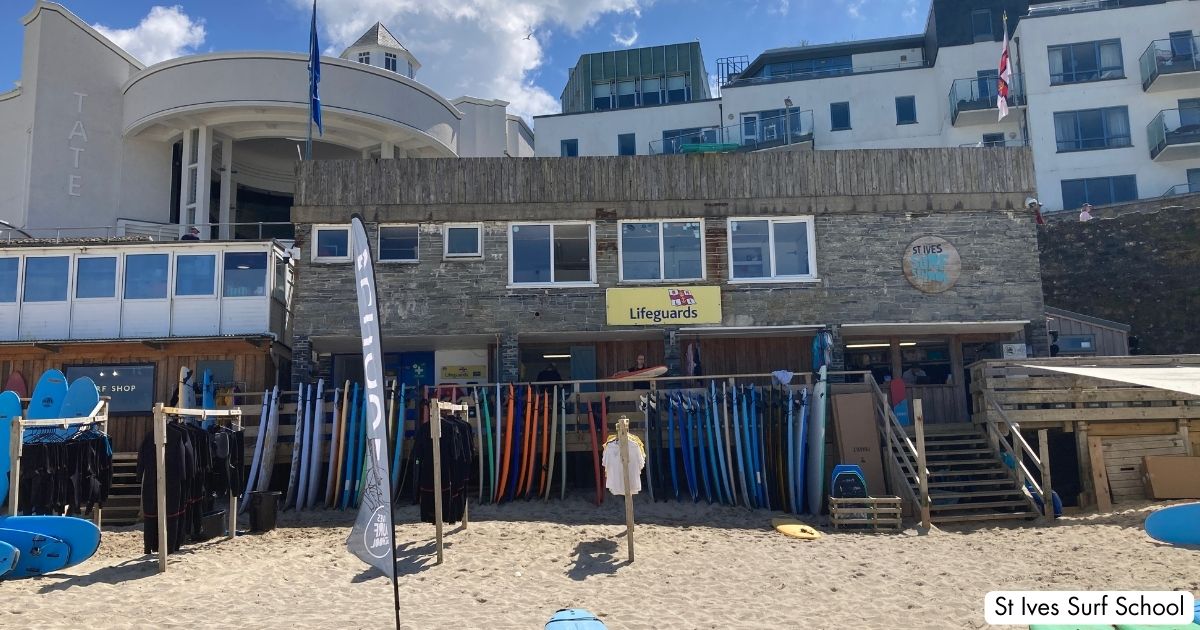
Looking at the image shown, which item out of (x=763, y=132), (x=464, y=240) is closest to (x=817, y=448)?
(x=464, y=240)

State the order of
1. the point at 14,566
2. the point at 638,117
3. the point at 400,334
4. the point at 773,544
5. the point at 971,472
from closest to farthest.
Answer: the point at 14,566 → the point at 773,544 → the point at 971,472 → the point at 400,334 → the point at 638,117

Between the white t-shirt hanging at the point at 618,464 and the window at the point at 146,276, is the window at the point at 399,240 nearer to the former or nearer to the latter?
the window at the point at 146,276

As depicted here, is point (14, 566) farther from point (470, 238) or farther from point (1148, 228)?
point (1148, 228)

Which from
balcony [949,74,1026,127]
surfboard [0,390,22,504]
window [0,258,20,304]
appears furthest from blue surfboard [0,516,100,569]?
balcony [949,74,1026,127]

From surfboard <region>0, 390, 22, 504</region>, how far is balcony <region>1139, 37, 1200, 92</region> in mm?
34159

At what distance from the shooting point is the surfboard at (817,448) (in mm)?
14434

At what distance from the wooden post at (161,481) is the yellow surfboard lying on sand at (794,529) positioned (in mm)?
8163

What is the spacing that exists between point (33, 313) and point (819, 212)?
15.7 m

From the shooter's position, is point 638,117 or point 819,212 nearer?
point 819,212

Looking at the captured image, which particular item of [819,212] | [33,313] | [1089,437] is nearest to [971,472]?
[1089,437]

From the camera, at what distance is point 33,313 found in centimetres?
1769

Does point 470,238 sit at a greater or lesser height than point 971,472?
greater

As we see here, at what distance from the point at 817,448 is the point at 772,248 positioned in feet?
15.2

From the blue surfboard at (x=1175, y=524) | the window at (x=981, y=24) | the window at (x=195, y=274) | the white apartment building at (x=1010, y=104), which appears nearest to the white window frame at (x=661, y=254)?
the window at (x=195, y=274)
